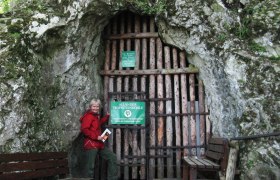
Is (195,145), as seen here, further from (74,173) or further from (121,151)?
(74,173)

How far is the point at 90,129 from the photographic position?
7.18 meters

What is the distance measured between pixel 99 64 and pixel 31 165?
321 centimetres

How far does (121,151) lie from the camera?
806 centimetres

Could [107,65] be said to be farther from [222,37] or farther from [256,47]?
[256,47]

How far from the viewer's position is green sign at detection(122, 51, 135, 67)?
328 inches

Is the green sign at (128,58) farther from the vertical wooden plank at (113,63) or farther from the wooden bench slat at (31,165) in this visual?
the wooden bench slat at (31,165)

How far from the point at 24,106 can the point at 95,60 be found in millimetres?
2341

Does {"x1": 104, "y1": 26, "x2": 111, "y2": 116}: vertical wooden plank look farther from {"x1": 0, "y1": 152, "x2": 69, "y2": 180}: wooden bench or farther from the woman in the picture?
{"x1": 0, "y1": 152, "x2": 69, "y2": 180}: wooden bench

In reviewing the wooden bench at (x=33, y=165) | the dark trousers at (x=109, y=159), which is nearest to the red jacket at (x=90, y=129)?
the dark trousers at (x=109, y=159)

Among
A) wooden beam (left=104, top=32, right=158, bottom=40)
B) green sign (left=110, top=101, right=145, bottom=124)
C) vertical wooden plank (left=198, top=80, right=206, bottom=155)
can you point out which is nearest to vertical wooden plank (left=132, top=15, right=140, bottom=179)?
wooden beam (left=104, top=32, right=158, bottom=40)

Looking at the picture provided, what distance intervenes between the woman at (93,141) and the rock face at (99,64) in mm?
443

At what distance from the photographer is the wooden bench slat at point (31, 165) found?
557 centimetres

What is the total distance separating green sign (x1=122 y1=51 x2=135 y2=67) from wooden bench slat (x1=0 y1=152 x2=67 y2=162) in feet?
8.81

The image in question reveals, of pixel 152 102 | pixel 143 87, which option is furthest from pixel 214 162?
pixel 143 87
